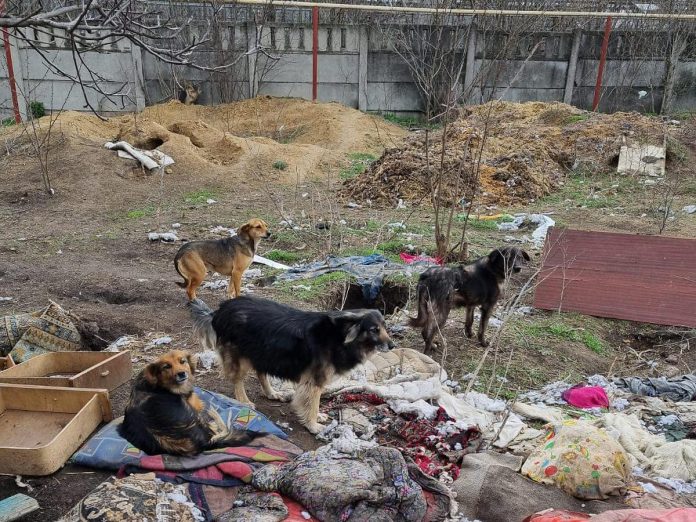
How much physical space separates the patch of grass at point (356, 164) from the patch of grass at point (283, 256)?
542 cm

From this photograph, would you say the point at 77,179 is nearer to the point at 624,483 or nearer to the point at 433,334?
the point at 433,334

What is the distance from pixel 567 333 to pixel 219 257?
166 inches

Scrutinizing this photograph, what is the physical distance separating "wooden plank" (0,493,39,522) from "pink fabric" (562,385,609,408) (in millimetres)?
4225

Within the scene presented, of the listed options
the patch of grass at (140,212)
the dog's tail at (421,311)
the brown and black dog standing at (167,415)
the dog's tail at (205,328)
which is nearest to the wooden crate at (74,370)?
the dog's tail at (205,328)

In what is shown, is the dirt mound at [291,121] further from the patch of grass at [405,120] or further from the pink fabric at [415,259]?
the pink fabric at [415,259]

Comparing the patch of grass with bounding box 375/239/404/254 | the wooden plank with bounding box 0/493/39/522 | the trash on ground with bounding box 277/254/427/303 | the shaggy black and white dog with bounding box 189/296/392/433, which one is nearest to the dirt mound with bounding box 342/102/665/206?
the patch of grass with bounding box 375/239/404/254

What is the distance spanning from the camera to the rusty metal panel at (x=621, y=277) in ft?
22.4

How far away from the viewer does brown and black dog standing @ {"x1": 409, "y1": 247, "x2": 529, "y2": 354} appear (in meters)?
5.82

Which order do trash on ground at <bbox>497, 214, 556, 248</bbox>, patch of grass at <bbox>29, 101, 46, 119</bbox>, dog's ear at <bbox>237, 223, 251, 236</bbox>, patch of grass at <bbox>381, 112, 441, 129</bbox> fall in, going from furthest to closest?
1. patch of grass at <bbox>381, 112, 441, 129</bbox>
2. patch of grass at <bbox>29, 101, 46, 119</bbox>
3. trash on ground at <bbox>497, 214, 556, 248</bbox>
4. dog's ear at <bbox>237, 223, 251, 236</bbox>

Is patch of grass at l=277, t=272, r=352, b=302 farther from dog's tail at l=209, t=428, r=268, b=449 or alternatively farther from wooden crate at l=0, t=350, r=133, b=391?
dog's tail at l=209, t=428, r=268, b=449

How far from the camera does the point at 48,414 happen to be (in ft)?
13.7

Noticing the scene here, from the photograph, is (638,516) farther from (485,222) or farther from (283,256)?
(485,222)

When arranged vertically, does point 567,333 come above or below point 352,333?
below

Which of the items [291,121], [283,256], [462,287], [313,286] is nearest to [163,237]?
[283,256]
